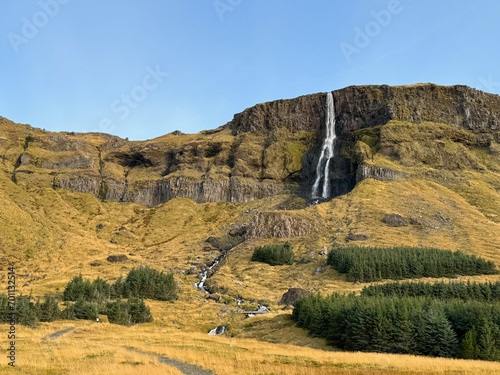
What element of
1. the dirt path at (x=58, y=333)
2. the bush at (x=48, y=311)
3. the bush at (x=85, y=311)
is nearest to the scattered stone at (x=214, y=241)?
the bush at (x=85, y=311)

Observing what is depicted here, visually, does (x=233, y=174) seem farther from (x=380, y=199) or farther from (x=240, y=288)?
(x=240, y=288)

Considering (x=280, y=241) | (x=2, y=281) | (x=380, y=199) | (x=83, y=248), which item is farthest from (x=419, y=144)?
(x=2, y=281)

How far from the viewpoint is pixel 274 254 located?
104 metres

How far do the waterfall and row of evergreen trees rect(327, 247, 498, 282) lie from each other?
234ft

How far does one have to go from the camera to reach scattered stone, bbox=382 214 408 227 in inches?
4434

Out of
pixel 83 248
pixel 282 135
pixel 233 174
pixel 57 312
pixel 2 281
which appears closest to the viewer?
pixel 57 312

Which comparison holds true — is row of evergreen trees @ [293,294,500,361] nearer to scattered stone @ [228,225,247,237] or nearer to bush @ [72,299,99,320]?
bush @ [72,299,99,320]

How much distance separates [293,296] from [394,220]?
178 ft

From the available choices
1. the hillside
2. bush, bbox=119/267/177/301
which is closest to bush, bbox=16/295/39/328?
the hillside

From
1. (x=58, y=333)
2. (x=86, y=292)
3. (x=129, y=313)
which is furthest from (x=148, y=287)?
(x=58, y=333)

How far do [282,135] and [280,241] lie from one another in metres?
86.9

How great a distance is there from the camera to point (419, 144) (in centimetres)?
15312

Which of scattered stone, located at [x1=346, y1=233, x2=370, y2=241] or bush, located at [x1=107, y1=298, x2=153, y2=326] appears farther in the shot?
scattered stone, located at [x1=346, y1=233, x2=370, y2=241]

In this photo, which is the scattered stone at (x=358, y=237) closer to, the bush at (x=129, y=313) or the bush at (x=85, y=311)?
the bush at (x=129, y=313)
